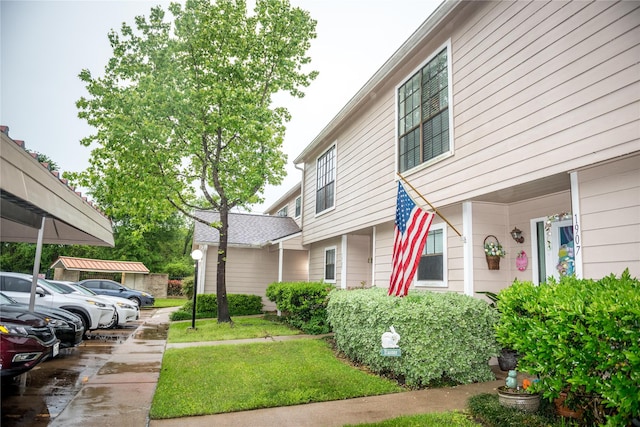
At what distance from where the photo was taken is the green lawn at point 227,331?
1006 cm

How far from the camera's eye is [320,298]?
11047mm

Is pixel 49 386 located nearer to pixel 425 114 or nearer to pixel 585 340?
pixel 585 340

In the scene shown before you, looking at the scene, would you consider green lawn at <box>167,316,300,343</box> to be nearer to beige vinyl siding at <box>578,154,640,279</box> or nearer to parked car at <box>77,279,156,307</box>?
beige vinyl siding at <box>578,154,640,279</box>

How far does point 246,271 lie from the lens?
1758 centimetres

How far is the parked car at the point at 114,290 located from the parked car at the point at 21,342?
1344 cm

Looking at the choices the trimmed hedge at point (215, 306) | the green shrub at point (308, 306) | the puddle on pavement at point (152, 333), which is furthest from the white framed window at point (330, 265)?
the puddle on pavement at point (152, 333)

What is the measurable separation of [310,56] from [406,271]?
926 cm

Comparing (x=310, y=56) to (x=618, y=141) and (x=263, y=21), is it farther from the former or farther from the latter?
(x=618, y=141)

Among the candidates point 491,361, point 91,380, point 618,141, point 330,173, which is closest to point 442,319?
point 491,361

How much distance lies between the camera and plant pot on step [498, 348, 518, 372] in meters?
6.10

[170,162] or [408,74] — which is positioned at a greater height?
[408,74]

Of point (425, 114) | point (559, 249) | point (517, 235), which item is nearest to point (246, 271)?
point (425, 114)

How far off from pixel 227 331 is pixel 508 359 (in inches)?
293

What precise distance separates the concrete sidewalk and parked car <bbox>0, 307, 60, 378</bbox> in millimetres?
777
